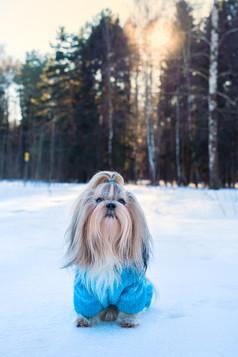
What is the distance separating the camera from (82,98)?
762 inches

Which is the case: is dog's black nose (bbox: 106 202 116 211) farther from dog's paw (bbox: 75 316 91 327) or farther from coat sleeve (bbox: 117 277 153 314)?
dog's paw (bbox: 75 316 91 327)

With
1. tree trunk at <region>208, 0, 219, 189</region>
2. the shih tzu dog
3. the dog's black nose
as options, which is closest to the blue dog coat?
the shih tzu dog

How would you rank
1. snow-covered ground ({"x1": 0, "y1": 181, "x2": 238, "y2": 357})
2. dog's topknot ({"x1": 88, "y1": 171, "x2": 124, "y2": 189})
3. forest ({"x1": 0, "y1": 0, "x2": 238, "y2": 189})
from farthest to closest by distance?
forest ({"x1": 0, "y1": 0, "x2": 238, "y2": 189}) < dog's topknot ({"x1": 88, "y1": 171, "x2": 124, "y2": 189}) < snow-covered ground ({"x1": 0, "y1": 181, "x2": 238, "y2": 357})

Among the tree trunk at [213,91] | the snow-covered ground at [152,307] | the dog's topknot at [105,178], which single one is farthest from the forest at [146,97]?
the dog's topknot at [105,178]

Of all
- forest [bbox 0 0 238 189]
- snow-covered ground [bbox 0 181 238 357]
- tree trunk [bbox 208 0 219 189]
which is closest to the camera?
snow-covered ground [bbox 0 181 238 357]

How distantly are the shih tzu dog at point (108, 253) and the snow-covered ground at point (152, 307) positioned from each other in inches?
5.0

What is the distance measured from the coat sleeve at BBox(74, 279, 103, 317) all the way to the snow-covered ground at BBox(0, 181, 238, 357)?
0.10 m

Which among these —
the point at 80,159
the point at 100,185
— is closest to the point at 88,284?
the point at 100,185

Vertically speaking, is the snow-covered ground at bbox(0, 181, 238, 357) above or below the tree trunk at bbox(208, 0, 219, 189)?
below

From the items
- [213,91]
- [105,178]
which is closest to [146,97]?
[213,91]

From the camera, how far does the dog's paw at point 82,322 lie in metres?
2.01

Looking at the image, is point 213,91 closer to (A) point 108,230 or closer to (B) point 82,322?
(A) point 108,230

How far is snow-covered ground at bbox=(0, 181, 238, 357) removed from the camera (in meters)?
1.70

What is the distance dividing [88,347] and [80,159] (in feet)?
58.8
